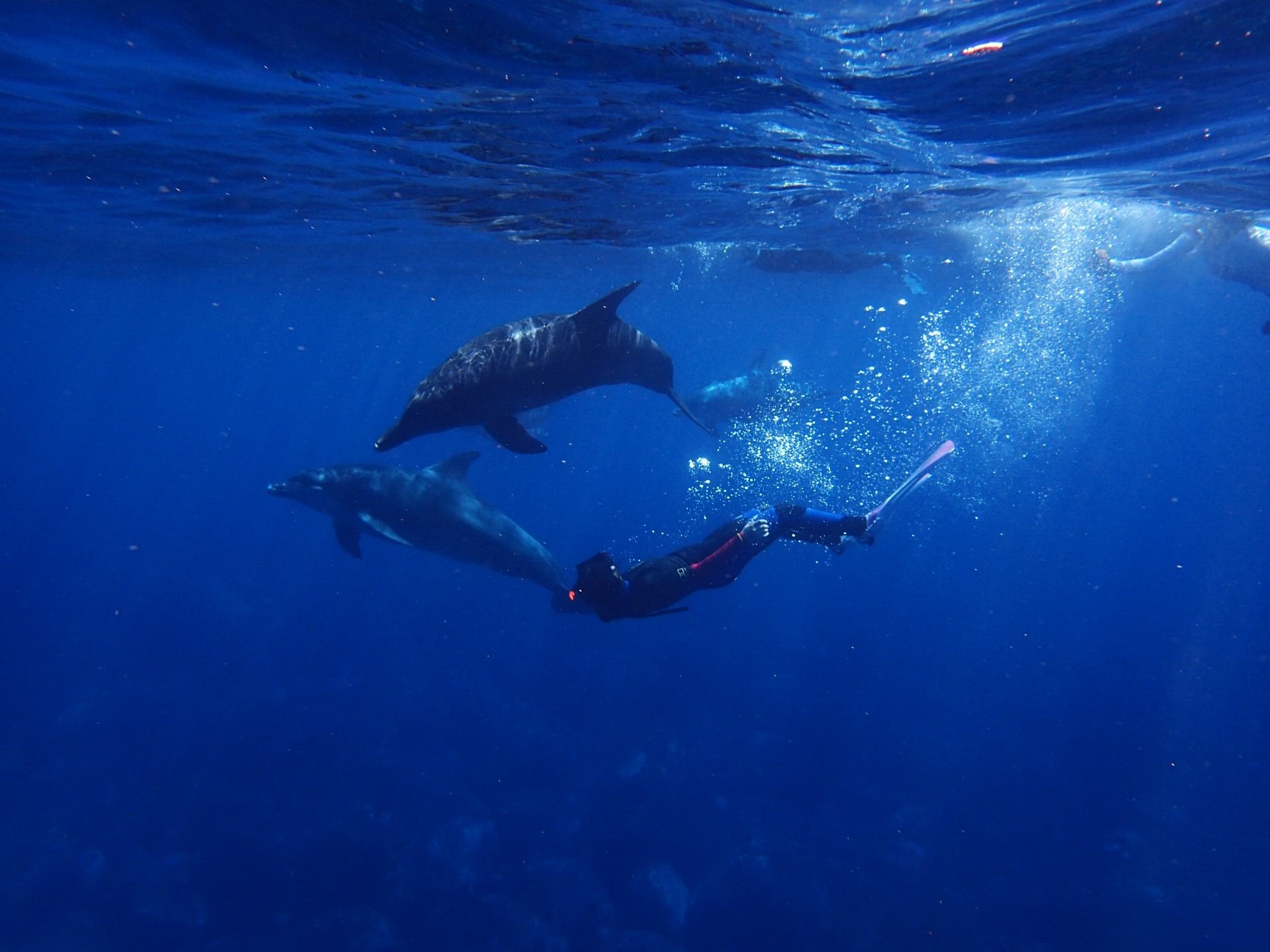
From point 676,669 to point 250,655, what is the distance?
1276cm

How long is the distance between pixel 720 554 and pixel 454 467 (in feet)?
20.2

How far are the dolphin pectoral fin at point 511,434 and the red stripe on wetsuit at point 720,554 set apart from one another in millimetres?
2615

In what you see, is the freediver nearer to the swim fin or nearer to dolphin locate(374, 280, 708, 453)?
the swim fin

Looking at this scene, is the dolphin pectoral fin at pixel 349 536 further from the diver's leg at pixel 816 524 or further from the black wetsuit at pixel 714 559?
the diver's leg at pixel 816 524

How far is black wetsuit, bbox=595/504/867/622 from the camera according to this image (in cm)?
768

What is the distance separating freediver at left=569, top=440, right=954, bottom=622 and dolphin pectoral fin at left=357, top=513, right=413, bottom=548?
19.4 feet

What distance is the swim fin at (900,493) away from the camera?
11.2 metres

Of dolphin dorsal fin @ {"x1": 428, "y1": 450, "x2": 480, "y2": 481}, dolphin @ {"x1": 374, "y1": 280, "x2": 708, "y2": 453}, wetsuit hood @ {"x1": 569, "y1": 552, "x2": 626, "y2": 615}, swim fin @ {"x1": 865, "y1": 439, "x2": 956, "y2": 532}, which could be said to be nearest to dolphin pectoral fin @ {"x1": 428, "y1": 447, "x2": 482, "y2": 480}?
dolphin dorsal fin @ {"x1": 428, "y1": 450, "x2": 480, "y2": 481}

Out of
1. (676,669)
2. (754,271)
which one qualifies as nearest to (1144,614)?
(754,271)

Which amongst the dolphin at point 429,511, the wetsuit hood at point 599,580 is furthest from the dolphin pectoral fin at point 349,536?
the wetsuit hood at point 599,580

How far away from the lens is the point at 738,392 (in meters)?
22.4

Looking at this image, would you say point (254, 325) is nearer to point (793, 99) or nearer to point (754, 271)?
point (754, 271)

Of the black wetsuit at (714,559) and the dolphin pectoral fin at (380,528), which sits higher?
the black wetsuit at (714,559)

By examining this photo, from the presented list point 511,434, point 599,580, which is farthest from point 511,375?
point 599,580
